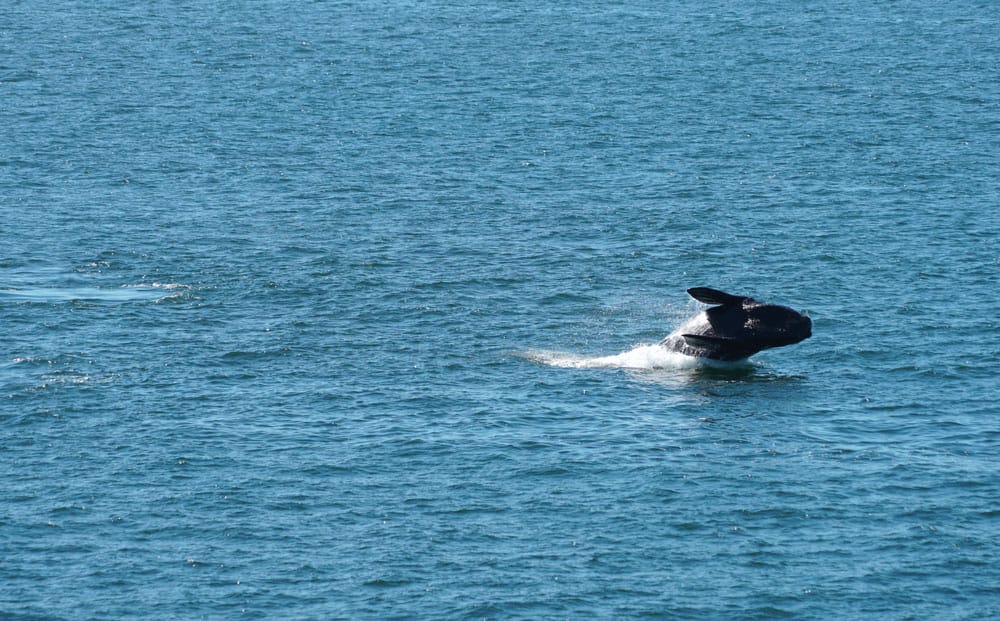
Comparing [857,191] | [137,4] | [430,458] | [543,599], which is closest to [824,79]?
[857,191]

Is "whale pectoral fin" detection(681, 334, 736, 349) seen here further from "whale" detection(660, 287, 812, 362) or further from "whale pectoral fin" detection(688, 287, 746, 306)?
"whale pectoral fin" detection(688, 287, 746, 306)

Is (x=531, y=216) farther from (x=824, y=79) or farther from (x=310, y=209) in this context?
(x=824, y=79)

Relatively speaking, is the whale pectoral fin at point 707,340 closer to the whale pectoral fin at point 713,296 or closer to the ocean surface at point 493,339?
the whale pectoral fin at point 713,296

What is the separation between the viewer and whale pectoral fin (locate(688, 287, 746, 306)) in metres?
69.3

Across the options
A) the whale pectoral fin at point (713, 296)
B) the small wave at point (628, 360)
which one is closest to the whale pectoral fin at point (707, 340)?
the small wave at point (628, 360)

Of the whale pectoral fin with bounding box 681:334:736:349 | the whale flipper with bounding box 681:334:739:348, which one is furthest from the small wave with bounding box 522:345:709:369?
the whale flipper with bounding box 681:334:739:348

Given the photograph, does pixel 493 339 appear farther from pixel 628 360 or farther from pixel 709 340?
pixel 709 340

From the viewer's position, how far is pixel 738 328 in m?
71.5

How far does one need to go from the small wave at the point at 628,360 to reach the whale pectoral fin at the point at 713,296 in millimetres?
3647

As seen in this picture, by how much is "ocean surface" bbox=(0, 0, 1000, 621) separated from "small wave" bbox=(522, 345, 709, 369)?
228 millimetres

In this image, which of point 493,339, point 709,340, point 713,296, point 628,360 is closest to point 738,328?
point 709,340

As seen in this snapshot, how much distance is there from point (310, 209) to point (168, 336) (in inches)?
1104

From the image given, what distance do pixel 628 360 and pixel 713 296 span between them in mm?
7073

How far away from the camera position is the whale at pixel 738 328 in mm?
70438
